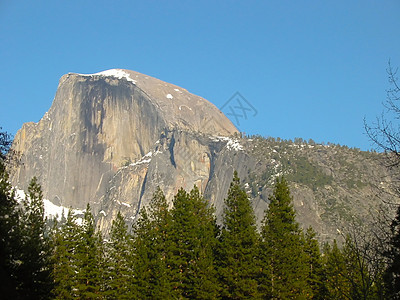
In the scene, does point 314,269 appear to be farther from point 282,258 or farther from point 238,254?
point 238,254

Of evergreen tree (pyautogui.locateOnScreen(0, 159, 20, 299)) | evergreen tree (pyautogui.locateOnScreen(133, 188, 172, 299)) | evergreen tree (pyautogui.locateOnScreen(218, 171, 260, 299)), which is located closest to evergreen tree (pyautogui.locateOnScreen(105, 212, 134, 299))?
evergreen tree (pyautogui.locateOnScreen(133, 188, 172, 299))

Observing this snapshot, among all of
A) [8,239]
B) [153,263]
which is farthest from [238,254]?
[8,239]

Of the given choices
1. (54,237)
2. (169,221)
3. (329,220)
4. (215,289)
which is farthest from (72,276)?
(329,220)

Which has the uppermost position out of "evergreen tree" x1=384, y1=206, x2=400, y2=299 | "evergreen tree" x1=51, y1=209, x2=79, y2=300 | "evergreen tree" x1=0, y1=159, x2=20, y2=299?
"evergreen tree" x1=51, y1=209, x2=79, y2=300

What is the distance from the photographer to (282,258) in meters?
51.1

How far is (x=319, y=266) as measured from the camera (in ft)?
196

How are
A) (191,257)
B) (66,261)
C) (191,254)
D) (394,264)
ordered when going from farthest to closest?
(66,261)
(191,257)
(191,254)
(394,264)

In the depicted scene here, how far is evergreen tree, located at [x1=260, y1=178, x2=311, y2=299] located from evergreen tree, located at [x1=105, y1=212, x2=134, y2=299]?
12.5m

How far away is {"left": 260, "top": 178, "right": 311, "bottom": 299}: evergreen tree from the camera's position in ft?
164

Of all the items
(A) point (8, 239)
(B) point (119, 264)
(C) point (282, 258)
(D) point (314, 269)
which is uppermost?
(D) point (314, 269)

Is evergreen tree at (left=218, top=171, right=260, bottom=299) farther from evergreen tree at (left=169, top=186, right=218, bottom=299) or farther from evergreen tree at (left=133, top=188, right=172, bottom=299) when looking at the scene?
evergreen tree at (left=133, top=188, right=172, bottom=299)

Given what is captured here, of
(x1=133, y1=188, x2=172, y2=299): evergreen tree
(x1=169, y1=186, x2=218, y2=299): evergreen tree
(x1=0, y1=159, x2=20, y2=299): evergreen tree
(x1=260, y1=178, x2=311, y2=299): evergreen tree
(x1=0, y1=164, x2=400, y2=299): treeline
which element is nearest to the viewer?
(x1=0, y1=159, x2=20, y2=299): evergreen tree

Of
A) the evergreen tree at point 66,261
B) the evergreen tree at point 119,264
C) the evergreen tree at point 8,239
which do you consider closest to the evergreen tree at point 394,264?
the evergreen tree at point 8,239

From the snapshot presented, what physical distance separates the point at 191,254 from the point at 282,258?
8.57m
